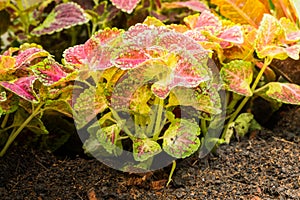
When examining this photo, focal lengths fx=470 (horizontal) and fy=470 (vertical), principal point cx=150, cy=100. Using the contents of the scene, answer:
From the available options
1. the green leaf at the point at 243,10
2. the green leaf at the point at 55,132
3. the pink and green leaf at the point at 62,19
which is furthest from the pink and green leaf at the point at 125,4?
the green leaf at the point at 55,132

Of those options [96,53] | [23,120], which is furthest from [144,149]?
[23,120]

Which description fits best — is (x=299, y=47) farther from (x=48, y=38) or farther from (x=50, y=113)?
(x=48, y=38)

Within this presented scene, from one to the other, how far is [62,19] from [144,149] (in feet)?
1.74

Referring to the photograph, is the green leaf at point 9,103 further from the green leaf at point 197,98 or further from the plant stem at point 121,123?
the green leaf at point 197,98

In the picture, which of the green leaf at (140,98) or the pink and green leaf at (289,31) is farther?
the pink and green leaf at (289,31)

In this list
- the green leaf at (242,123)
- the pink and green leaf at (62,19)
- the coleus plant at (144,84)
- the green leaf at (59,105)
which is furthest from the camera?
the pink and green leaf at (62,19)

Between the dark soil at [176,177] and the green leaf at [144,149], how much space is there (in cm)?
10

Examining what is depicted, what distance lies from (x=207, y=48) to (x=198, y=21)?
13 centimetres

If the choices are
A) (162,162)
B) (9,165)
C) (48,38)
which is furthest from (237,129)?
(48,38)

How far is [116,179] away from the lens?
0.96 m

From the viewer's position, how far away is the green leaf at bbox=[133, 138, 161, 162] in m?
0.86

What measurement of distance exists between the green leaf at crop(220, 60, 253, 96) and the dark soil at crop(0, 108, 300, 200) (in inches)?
5.6

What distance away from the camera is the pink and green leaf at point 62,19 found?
1218 millimetres

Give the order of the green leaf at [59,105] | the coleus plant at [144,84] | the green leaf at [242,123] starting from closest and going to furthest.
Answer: the coleus plant at [144,84]
the green leaf at [59,105]
the green leaf at [242,123]
